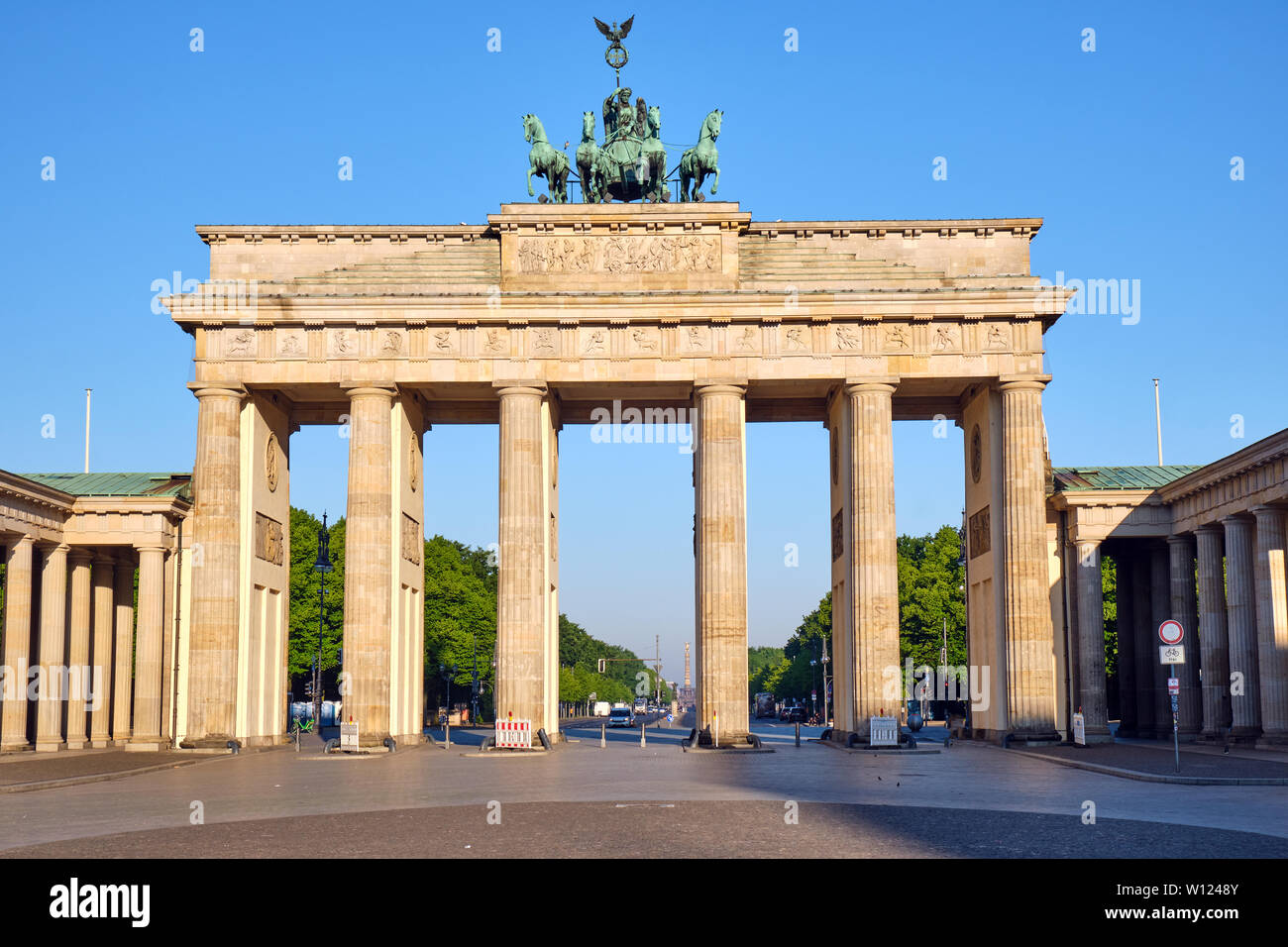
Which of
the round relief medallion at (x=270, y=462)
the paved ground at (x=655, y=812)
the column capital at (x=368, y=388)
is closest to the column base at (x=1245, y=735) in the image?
the paved ground at (x=655, y=812)

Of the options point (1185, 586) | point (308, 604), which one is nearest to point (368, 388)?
point (1185, 586)

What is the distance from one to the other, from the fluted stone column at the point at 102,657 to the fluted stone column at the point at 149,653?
2.98 meters

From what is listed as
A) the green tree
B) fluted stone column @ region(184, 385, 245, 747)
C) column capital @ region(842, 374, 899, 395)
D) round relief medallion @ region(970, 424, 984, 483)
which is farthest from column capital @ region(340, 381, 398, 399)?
the green tree

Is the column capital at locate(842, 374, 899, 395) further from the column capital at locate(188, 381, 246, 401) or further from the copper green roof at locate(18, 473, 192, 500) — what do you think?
the copper green roof at locate(18, 473, 192, 500)

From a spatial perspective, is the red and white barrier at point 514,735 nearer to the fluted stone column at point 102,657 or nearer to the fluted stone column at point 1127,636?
the fluted stone column at point 102,657

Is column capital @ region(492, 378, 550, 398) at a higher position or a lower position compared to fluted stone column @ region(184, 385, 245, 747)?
higher

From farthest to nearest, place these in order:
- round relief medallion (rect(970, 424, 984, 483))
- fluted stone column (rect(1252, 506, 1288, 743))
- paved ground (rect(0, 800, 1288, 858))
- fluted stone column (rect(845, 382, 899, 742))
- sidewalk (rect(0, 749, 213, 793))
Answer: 1. round relief medallion (rect(970, 424, 984, 483))
2. fluted stone column (rect(845, 382, 899, 742))
3. fluted stone column (rect(1252, 506, 1288, 743))
4. sidewalk (rect(0, 749, 213, 793))
5. paved ground (rect(0, 800, 1288, 858))

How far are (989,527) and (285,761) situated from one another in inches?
1045

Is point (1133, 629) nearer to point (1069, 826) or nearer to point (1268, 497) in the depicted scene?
point (1268, 497)

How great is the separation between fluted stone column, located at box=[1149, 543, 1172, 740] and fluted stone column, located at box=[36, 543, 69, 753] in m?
40.5

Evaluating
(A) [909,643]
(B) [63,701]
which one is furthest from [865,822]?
(A) [909,643]

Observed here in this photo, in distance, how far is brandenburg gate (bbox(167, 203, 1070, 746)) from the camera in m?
48.2

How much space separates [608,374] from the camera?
1941 inches

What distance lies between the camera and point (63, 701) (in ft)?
166
